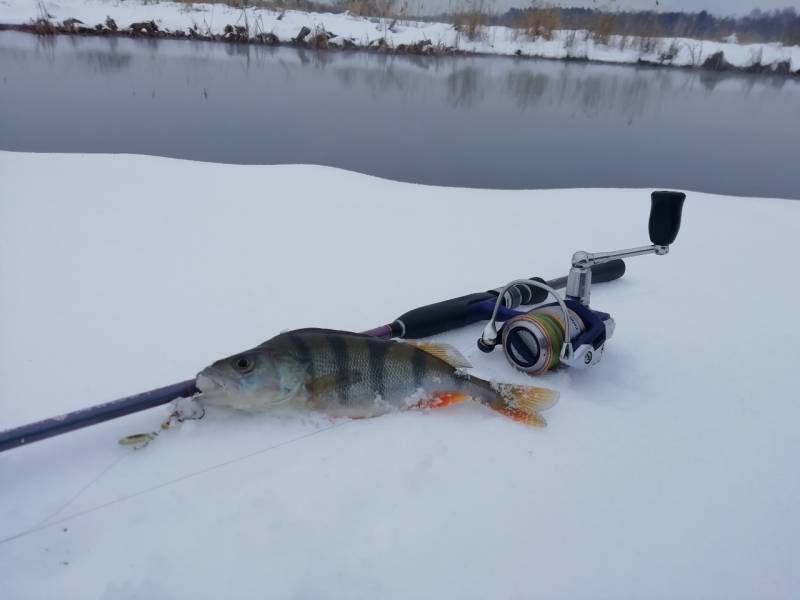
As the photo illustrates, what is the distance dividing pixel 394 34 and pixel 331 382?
22.3 meters

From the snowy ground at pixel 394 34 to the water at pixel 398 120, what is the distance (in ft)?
16.3

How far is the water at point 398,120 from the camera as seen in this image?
6172mm

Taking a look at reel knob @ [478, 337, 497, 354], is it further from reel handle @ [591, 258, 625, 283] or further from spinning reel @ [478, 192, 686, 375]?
reel handle @ [591, 258, 625, 283]

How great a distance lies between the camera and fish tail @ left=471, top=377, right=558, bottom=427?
4.87 ft

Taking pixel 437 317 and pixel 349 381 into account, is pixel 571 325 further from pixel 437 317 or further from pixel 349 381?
pixel 349 381

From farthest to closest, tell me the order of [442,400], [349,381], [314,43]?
[314,43] < [442,400] < [349,381]

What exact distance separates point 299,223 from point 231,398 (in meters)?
1.90

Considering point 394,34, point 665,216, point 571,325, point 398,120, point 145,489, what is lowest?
point 145,489

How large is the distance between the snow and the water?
3531 millimetres

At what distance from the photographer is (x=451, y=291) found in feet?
7.91

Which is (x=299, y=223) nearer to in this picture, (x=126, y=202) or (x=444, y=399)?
(x=126, y=202)

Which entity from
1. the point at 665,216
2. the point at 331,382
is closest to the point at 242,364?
the point at 331,382

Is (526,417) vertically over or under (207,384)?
under

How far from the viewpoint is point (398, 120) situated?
8266mm
